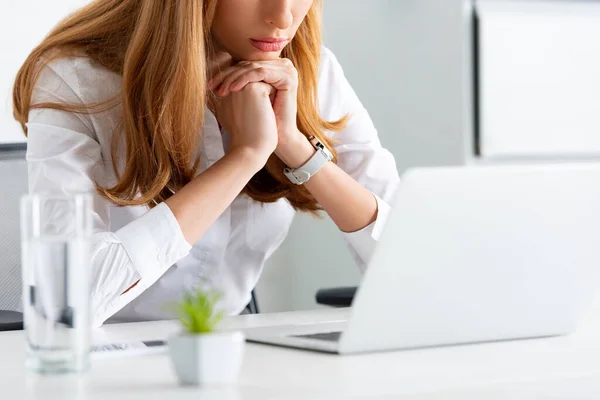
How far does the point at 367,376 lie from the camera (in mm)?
743

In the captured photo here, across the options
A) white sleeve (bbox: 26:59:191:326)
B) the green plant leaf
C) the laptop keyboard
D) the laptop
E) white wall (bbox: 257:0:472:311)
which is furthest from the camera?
white wall (bbox: 257:0:472:311)

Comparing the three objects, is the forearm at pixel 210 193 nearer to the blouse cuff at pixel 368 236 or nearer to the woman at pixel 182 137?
the woman at pixel 182 137

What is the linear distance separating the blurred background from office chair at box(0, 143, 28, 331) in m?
1.07

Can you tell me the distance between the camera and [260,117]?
4.72 feet

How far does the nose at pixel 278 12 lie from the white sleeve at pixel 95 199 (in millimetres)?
342

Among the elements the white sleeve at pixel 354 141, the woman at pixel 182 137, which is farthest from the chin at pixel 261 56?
the white sleeve at pixel 354 141

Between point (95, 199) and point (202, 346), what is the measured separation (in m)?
0.83

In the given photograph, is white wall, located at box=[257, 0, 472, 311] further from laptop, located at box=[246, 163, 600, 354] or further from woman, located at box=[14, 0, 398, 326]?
laptop, located at box=[246, 163, 600, 354]

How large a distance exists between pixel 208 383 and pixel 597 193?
0.42 meters

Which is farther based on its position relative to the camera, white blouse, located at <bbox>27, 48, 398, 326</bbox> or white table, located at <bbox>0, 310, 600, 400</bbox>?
white blouse, located at <bbox>27, 48, 398, 326</bbox>

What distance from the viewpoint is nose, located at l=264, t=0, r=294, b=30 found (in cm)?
144

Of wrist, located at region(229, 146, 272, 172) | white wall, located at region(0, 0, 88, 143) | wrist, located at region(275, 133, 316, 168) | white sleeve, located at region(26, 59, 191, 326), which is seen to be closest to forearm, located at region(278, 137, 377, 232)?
wrist, located at region(275, 133, 316, 168)

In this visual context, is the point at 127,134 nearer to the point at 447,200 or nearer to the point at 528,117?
the point at 447,200

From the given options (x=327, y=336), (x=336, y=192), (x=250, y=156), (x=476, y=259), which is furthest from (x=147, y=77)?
(x=476, y=259)
